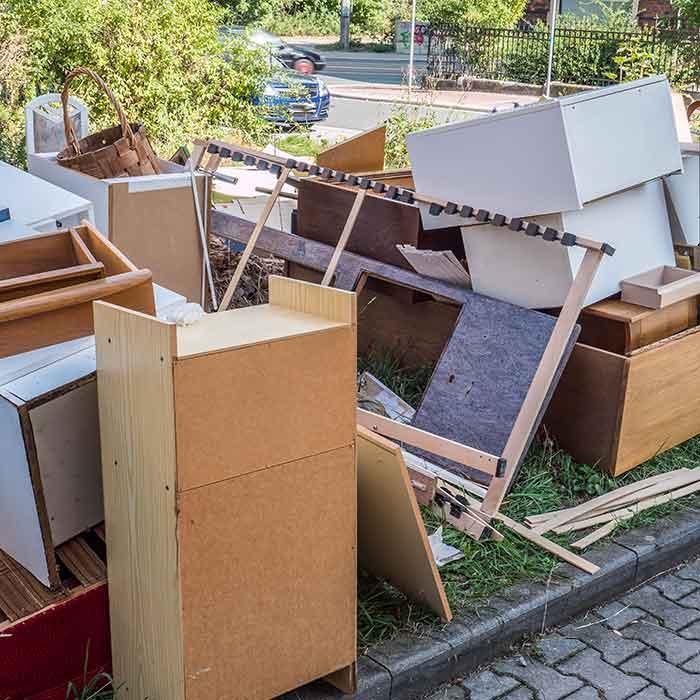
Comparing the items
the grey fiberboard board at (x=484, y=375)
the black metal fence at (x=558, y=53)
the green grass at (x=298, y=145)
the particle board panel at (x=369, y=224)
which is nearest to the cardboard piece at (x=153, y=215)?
the particle board panel at (x=369, y=224)

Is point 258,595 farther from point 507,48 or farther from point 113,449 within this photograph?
point 507,48

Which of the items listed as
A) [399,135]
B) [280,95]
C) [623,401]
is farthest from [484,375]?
[280,95]

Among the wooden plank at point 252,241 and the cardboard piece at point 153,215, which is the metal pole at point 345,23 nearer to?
the cardboard piece at point 153,215

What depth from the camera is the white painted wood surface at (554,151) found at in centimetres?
361

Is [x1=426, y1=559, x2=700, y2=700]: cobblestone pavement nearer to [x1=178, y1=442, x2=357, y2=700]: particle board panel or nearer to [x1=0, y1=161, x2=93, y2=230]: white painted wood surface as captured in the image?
[x1=178, y1=442, x2=357, y2=700]: particle board panel

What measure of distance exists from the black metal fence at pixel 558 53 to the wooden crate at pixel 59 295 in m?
12.8

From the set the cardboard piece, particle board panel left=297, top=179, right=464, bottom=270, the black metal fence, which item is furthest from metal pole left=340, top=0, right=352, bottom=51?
particle board panel left=297, top=179, right=464, bottom=270

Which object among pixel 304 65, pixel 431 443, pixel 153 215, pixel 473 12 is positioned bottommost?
pixel 304 65

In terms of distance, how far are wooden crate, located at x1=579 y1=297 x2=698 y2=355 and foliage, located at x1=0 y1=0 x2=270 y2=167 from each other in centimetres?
486

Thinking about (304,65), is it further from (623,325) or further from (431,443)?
(431,443)

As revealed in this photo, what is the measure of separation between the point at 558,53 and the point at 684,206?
1607 cm

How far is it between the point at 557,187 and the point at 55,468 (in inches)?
81.2

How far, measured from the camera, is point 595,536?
11.7ft

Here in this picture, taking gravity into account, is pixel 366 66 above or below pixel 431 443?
below
